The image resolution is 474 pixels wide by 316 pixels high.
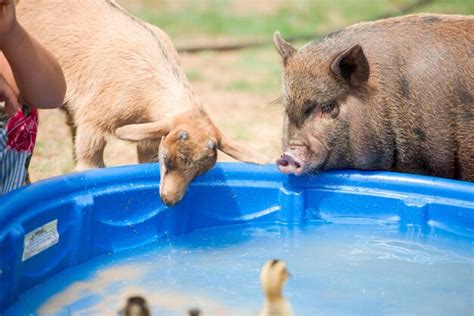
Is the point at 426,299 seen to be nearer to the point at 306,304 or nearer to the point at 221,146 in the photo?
the point at 306,304

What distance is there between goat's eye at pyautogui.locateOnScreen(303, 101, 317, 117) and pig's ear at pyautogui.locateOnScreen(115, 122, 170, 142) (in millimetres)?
771

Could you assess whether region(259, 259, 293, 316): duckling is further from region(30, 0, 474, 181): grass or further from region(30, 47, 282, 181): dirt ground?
region(30, 0, 474, 181): grass

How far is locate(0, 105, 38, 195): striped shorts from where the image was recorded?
468 cm

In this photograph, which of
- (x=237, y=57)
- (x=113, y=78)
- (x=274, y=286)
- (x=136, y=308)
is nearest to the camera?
(x=274, y=286)

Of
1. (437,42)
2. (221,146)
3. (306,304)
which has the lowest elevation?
(306,304)

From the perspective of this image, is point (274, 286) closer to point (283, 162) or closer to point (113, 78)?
point (283, 162)

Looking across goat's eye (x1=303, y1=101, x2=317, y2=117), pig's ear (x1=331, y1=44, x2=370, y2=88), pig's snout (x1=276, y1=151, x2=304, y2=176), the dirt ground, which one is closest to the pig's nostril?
pig's snout (x1=276, y1=151, x2=304, y2=176)

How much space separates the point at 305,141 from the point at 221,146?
470 mm

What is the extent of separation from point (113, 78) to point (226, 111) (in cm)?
261

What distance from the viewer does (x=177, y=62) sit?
6.10 m

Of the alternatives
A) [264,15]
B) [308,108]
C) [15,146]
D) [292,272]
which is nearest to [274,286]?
[292,272]

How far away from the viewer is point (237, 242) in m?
5.11

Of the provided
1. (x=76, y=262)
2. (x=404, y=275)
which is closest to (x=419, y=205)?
(x=404, y=275)

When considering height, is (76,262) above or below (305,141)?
below
